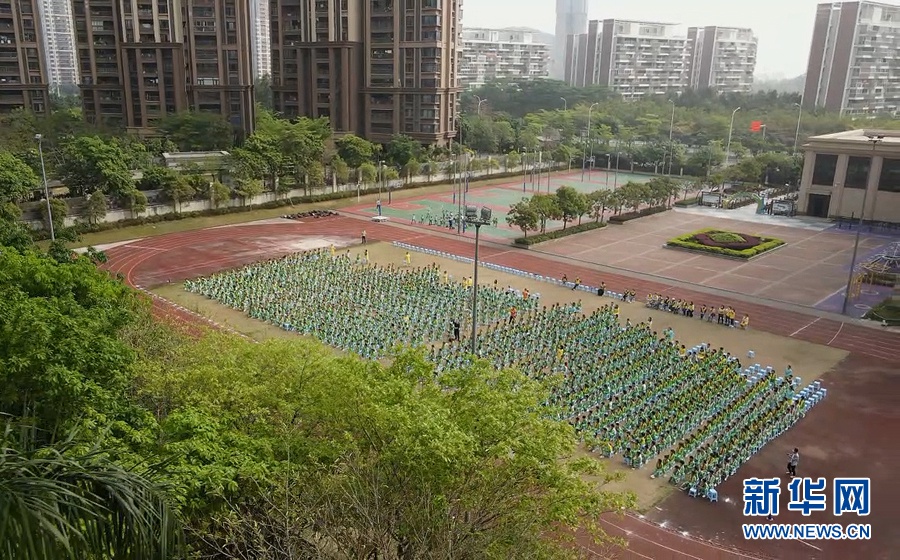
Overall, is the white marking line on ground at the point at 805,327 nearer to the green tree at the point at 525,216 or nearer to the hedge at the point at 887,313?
the hedge at the point at 887,313

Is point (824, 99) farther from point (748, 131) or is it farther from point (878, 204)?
point (878, 204)

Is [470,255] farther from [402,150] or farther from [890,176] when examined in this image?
[890,176]

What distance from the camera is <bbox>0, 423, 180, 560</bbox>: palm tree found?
15.5ft

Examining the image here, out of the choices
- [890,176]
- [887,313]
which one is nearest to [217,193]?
[887,313]

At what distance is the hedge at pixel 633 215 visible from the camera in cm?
5156

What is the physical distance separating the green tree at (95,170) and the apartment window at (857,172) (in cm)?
5143

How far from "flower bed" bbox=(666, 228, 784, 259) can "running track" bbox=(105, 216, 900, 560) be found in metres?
8.71

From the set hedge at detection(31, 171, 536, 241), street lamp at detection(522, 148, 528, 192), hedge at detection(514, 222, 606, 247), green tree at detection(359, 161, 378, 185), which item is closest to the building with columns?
hedge at detection(514, 222, 606, 247)

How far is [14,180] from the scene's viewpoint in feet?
130

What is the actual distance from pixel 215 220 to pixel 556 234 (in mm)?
24301

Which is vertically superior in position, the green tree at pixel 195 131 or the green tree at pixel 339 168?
the green tree at pixel 195 131

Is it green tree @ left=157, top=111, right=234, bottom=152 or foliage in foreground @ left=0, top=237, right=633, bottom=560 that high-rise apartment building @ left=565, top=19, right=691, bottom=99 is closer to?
green tree @ left=157, top=111, right=234, bottom=152

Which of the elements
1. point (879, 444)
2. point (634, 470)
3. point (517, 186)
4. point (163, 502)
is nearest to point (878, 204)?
point (517, 186)

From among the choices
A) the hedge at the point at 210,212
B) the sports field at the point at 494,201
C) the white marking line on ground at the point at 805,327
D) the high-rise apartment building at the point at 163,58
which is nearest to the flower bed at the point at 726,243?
the sports field at the point at 494,201
